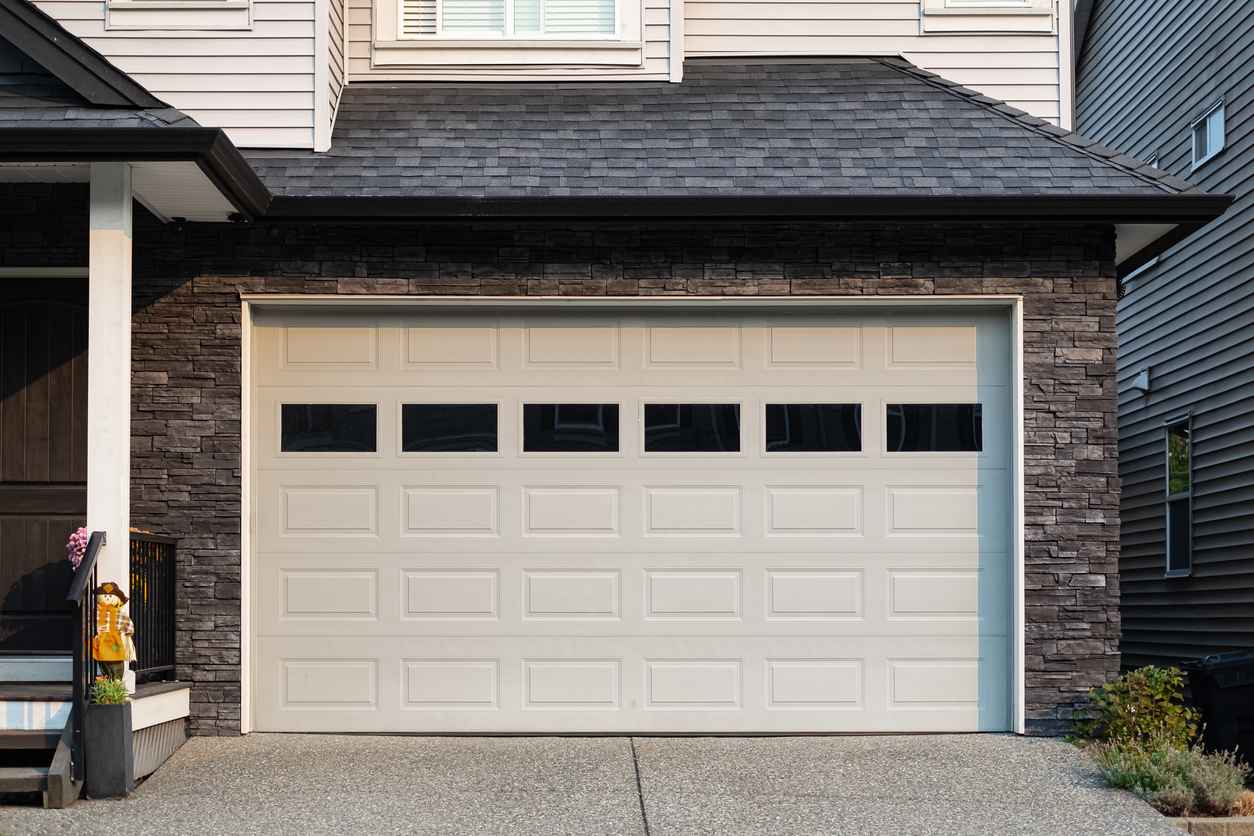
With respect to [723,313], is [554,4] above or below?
above

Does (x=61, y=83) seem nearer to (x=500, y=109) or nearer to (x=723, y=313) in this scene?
(x=500, y=109)

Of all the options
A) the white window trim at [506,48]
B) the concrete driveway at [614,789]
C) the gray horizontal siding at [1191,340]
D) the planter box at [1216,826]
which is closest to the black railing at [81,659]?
the concrete driveway at [614,789]

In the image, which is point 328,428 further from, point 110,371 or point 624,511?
point 624,511

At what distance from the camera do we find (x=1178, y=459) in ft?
44.9

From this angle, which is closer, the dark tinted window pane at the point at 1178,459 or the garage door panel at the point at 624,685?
the garage door panel at the point at 624,685

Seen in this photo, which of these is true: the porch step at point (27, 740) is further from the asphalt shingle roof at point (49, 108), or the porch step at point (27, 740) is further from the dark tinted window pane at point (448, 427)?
the asphalt shingle roof at point (49, 108)

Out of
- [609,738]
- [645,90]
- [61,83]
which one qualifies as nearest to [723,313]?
[645,90]

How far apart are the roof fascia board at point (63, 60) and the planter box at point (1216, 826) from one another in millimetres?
6573

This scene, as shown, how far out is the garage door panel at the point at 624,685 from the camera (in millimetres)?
9414

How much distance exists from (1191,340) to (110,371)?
9283 mm

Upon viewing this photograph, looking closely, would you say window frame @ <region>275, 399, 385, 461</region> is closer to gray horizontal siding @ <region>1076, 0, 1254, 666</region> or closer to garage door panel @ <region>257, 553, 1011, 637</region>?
garage door panel @ <region>257, 553, 1011, 637</region>

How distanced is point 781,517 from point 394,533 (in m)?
2.43

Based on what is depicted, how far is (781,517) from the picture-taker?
955 cm

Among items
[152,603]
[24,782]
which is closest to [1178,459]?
[152,603]
